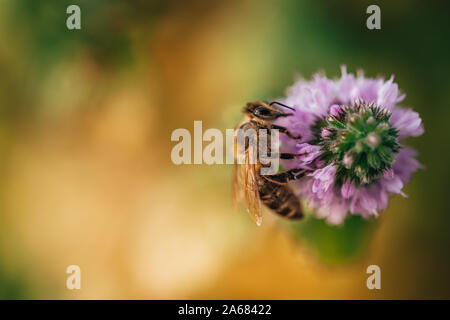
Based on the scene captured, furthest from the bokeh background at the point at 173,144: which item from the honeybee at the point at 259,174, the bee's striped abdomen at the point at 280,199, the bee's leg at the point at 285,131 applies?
the bee's leg at the point at 285,131

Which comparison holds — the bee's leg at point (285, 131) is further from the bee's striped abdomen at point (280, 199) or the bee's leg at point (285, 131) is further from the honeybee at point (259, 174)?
the bee's striped abdomen at point (280, 199)

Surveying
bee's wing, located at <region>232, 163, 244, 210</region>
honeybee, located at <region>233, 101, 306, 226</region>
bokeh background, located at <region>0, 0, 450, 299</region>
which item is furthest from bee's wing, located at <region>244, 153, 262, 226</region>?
bokeh background, located at <region>0, 0, 450, 299</region>

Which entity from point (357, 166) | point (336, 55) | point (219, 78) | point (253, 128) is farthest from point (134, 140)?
point (357, 166)

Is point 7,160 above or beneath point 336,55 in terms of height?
beneath

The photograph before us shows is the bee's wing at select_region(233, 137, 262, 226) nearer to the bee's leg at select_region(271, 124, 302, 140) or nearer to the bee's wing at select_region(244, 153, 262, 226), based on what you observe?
the bee's wing at select_region(244, 153, 262, 226)

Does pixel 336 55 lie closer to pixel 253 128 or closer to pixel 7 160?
pixel 253 128
